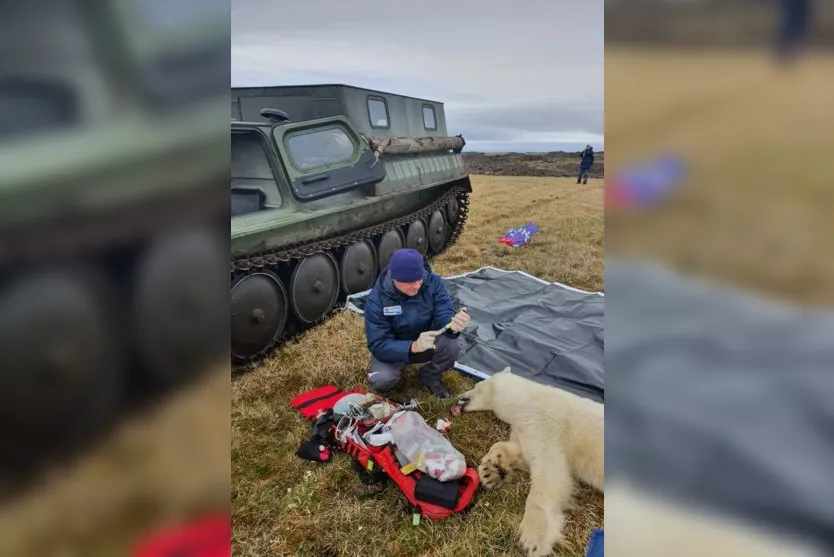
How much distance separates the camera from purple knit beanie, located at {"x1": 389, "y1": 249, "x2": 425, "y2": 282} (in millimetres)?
3295

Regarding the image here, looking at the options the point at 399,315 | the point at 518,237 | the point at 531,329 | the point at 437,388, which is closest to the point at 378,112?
the point at 518,237

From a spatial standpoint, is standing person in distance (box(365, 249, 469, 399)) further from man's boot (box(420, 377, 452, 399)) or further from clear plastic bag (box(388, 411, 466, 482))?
clear plastic bag (box(388, 411, 466, 482))

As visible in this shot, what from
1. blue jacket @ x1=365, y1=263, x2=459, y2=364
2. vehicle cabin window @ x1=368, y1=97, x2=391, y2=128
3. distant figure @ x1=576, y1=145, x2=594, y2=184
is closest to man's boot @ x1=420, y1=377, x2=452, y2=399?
blue jacket @ x1=365, y1=263, x2=459, y2=364

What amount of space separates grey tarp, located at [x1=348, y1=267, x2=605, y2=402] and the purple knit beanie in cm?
90

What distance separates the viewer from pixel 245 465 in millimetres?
2936

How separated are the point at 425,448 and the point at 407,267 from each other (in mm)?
1062
